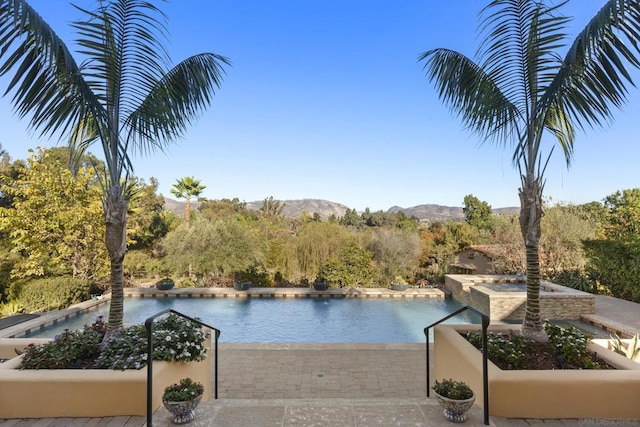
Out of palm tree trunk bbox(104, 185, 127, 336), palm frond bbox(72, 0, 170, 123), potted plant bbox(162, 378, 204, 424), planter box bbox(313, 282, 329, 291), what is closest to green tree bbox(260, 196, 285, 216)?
planter box bbox(313, 282, 329, 291)

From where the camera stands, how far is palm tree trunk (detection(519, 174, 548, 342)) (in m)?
4.00

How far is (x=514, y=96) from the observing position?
4297 millimetres

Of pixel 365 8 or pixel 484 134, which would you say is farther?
pixel 365 8

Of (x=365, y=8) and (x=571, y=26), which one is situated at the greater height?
(x=365, y=8)

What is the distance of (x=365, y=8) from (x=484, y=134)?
26.4 feet

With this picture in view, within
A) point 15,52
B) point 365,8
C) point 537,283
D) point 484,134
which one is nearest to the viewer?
point 15,52

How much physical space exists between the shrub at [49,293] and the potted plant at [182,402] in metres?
9.96

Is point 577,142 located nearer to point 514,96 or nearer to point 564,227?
point 514,96

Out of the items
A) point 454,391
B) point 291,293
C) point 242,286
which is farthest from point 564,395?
point 242,286

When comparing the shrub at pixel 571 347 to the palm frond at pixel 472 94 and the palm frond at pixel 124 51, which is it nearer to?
the palm frond at pixel 472 94

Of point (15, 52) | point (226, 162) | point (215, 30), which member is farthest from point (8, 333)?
Result: point (226, 162)

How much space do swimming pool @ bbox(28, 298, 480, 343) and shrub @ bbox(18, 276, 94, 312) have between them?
756 millimetres

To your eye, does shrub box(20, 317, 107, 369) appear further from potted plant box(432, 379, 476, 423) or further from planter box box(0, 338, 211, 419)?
potted plant box(432, 379, 476, 423)

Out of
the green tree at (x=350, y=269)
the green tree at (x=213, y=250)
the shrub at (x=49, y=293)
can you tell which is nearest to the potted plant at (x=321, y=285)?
the green tree at (x=350, y=269)
